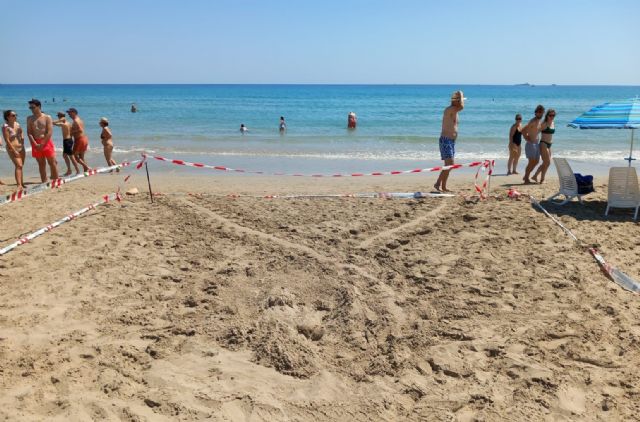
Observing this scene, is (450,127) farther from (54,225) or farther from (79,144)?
(79,144)

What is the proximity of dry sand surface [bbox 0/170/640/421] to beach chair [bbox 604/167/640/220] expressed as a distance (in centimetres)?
41

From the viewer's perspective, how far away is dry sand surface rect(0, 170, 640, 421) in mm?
3627

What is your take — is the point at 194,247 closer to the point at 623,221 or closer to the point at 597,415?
the point at 597,415

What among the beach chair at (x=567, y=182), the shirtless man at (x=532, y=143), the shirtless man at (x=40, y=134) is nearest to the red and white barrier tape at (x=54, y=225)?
the shirtless man at (x=40, y=134)

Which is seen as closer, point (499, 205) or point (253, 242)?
point (253, 242)

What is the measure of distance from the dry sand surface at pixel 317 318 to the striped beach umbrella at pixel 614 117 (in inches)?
51.7

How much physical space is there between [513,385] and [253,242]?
12.0ft

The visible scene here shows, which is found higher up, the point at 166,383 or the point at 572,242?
the point at 572,242

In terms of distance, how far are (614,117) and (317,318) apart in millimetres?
5414

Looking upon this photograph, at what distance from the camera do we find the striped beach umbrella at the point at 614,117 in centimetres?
730

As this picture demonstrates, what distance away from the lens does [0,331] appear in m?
4.37

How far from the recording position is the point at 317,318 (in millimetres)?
4762

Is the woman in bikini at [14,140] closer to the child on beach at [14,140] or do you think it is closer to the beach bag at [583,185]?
the child on beach at [14,140]

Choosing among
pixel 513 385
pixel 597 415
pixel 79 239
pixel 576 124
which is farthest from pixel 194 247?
pixel 576 124
